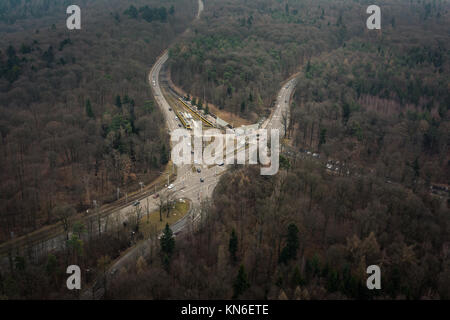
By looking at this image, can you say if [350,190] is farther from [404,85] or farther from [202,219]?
[404,85]

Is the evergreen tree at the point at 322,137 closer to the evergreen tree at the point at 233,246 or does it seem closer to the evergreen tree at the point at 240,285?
the evergreen tree at the point at 233,246

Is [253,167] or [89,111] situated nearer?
[253,167]

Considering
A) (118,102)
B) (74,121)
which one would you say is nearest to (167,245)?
(74,121)

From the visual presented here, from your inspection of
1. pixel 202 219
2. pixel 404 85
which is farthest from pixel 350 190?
pixel 404 85

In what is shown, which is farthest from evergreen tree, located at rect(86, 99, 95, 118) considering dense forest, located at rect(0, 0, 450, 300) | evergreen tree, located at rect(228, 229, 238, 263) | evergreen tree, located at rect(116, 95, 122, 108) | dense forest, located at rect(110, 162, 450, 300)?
evergreen tree, located at rect(228, 229, 238, 263)

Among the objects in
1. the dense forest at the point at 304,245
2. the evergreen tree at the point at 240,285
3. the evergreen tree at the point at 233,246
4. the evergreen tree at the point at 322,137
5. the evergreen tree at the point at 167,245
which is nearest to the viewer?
the evergreen tree at the point at 240,285

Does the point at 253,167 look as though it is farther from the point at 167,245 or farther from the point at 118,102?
the point at 118,102

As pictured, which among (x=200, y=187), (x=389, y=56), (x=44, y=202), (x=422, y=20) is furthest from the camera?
(x=422, y=20)

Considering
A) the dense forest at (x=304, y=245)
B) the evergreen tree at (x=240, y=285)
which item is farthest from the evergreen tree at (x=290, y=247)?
the evergreen tree at (x=240, y=285)

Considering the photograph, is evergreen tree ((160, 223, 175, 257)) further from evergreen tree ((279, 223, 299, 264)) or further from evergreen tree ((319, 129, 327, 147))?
evergreen tree ((319, 129, 327, 147))
